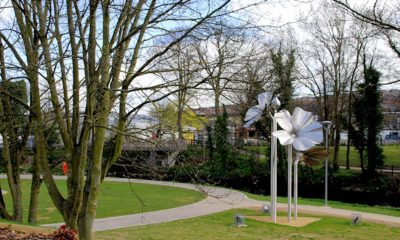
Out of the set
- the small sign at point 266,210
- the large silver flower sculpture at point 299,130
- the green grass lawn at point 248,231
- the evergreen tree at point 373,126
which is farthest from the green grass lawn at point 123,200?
the evergreen tree at point 373,126

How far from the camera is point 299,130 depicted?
14.7 metres

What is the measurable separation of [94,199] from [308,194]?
23880mm

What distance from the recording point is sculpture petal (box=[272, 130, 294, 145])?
561 inches

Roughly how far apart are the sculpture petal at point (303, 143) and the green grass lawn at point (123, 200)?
334 cm

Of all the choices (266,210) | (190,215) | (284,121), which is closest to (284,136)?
(284,121)

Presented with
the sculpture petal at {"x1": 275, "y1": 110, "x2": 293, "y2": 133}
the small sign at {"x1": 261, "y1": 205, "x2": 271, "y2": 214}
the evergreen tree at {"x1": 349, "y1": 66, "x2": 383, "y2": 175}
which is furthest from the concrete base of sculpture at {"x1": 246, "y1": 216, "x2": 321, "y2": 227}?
the evergreen tree at {"x1": 349, "y1": 66, "x2": 383, "y2": 175}

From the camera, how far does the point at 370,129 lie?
29484mm

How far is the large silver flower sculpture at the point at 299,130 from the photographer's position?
14.3 metres

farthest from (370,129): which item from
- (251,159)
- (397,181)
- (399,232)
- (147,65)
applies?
(147,65)

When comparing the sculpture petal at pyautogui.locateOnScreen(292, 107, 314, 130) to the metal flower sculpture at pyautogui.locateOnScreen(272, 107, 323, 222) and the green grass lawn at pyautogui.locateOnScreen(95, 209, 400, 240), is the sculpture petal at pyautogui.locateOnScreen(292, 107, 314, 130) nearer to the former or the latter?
the metal flower sculpture at pyautogui.locateOnScreen(272, 107, 323, 222)

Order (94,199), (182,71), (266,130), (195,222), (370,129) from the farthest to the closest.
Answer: (266,130), (370,129), (195,222), (94,199), (182,71)

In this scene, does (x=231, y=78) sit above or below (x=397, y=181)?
above

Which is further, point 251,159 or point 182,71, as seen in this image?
point 251,159

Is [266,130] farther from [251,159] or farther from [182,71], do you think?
[182,71]
